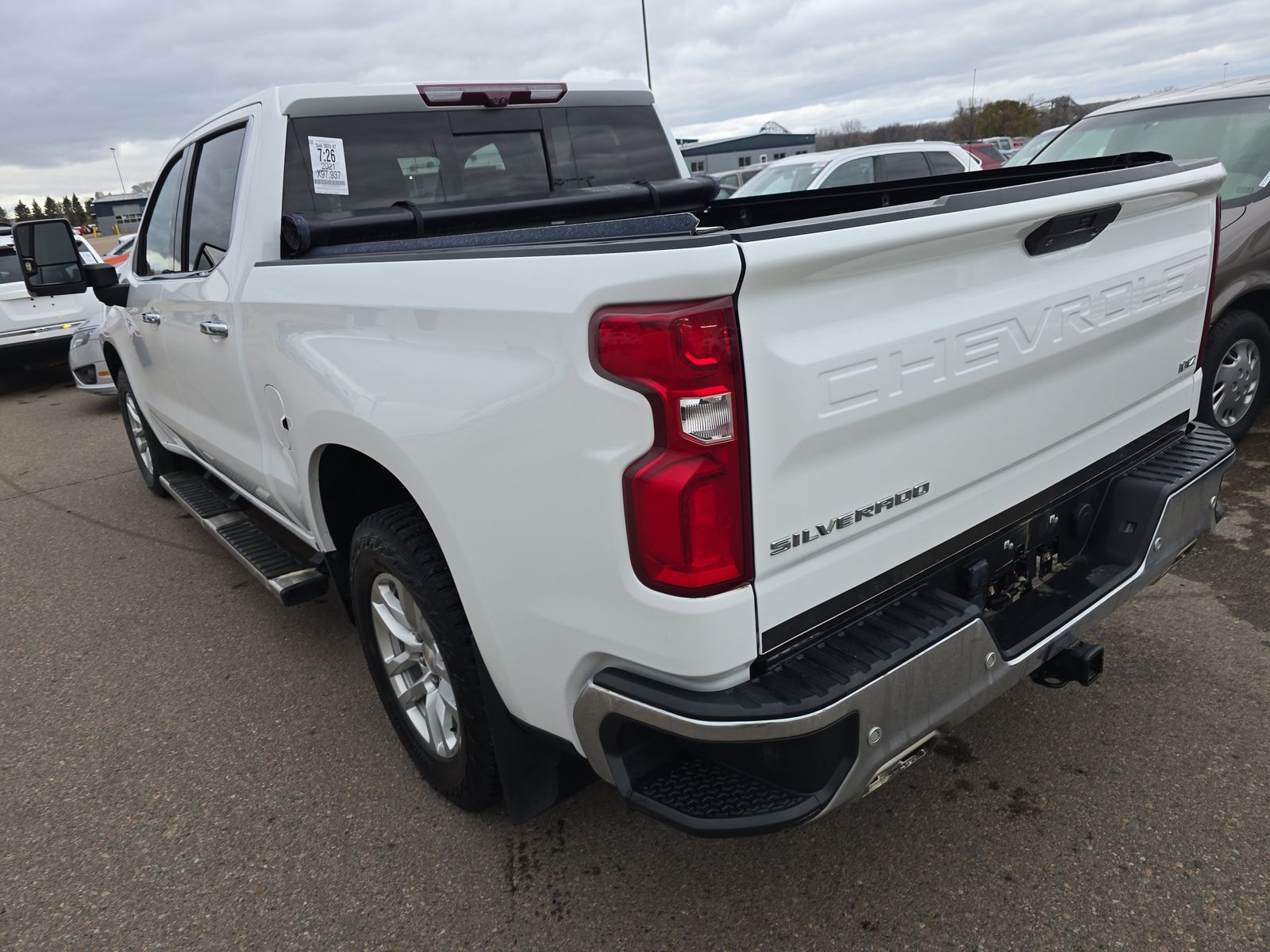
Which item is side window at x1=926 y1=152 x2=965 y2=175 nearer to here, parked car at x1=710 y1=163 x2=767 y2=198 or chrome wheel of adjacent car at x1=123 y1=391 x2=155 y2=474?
parked car at x1=710 y1=163 x2=767 y2=198

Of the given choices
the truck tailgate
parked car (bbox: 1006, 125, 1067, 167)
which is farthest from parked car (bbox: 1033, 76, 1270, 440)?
the truck tailgate

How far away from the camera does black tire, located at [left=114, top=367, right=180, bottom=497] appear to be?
5.43 meters

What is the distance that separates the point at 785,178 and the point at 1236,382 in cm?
643

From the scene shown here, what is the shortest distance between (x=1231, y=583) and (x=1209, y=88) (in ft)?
11.7

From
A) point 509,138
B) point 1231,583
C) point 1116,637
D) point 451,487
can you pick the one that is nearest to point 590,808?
point 451,487

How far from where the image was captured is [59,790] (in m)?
2.91

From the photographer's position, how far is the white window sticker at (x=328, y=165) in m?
3.07

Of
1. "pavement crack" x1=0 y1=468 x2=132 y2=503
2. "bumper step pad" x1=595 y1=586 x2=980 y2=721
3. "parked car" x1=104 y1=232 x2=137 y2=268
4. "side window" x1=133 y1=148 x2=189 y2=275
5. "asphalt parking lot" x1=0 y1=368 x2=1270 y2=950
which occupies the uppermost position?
"side window" x1=133 y1=148 x2=189 y2=275

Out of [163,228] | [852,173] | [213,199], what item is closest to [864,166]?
[852,173]

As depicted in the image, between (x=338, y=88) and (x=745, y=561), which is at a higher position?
(x=338, y=88)

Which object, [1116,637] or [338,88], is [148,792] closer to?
[338,88]

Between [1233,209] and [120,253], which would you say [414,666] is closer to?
[1233,209]

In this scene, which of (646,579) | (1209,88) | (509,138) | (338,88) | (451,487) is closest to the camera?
(646,579)

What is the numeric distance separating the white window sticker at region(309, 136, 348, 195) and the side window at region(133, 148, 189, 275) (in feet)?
3.69
